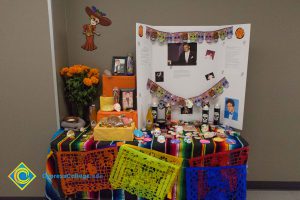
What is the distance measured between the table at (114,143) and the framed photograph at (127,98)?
0.38m

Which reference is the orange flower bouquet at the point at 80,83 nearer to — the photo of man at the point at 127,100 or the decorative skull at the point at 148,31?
the photo of man at the point at 127,100

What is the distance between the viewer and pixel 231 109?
1.87m

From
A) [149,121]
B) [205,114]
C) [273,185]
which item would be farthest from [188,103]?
[273,185]

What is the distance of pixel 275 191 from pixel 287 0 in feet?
6.08

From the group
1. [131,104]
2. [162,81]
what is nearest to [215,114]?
[162,81]

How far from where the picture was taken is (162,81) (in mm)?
1999

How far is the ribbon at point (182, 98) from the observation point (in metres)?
1.94

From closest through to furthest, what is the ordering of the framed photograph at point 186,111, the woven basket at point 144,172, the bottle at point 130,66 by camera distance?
the woven basket at point 144,172, the bottle at point 130,66, the framed photograph at point 186,111

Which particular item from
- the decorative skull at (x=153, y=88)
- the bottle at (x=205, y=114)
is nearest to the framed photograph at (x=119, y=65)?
the decorative skull at (x=153, y=88)

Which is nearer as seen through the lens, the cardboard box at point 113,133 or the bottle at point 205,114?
the cardboard box at point 113,133

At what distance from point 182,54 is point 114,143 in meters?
0.97

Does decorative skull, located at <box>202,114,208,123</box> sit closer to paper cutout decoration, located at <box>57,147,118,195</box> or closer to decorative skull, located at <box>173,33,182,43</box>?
decorative skull, located at <box>173,33,182,43</box>

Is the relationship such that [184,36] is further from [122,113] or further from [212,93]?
[122,113]

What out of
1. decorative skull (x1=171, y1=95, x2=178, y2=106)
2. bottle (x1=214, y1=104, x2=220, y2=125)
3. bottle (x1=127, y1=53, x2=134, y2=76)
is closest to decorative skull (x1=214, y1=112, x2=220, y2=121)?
bottle (x1=214, y1=104, x2=220, y2=125)
